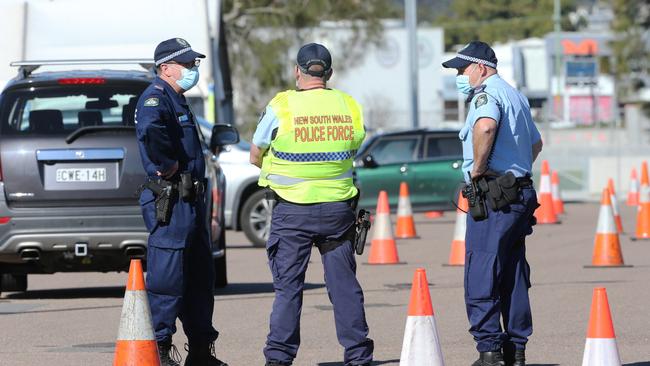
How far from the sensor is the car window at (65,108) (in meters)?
12.4

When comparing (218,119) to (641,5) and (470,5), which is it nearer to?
(641,5)

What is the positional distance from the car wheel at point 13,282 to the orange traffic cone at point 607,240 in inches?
218

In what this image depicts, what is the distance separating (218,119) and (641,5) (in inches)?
1803

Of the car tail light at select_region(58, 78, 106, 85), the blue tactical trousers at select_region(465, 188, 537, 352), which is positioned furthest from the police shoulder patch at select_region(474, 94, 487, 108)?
the car tail light at select_region(58, 78, 106, 85)

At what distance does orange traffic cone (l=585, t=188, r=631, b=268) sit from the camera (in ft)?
51.3

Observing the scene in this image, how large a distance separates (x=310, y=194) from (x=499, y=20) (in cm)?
12871

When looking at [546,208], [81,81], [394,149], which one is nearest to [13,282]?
[81,81]

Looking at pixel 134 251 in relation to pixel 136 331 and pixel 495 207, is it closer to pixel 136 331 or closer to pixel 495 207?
pixel 495 207

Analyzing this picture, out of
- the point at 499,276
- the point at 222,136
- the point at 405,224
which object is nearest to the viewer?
the point at 499,276

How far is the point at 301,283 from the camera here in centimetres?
858

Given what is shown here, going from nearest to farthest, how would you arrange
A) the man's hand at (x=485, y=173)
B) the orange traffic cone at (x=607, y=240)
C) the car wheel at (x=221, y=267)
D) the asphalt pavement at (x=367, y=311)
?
the man's hand at (x=485, y=173)
the asphalt pavement at (x=367, y=311)
the car wheel at (x=221, y=267)
the orange traffic cone at (x=607, y=240)

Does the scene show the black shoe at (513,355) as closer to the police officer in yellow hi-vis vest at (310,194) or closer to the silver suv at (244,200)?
the police officer in yellow hi-vis vest at (310,194)

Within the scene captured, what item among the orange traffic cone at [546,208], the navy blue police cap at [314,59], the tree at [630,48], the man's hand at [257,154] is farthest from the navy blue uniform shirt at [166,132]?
the tree at [630,48]

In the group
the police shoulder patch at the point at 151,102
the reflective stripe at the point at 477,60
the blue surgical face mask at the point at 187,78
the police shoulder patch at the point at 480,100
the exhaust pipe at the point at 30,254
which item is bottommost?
the exhaust pipe at the point at 30,254
